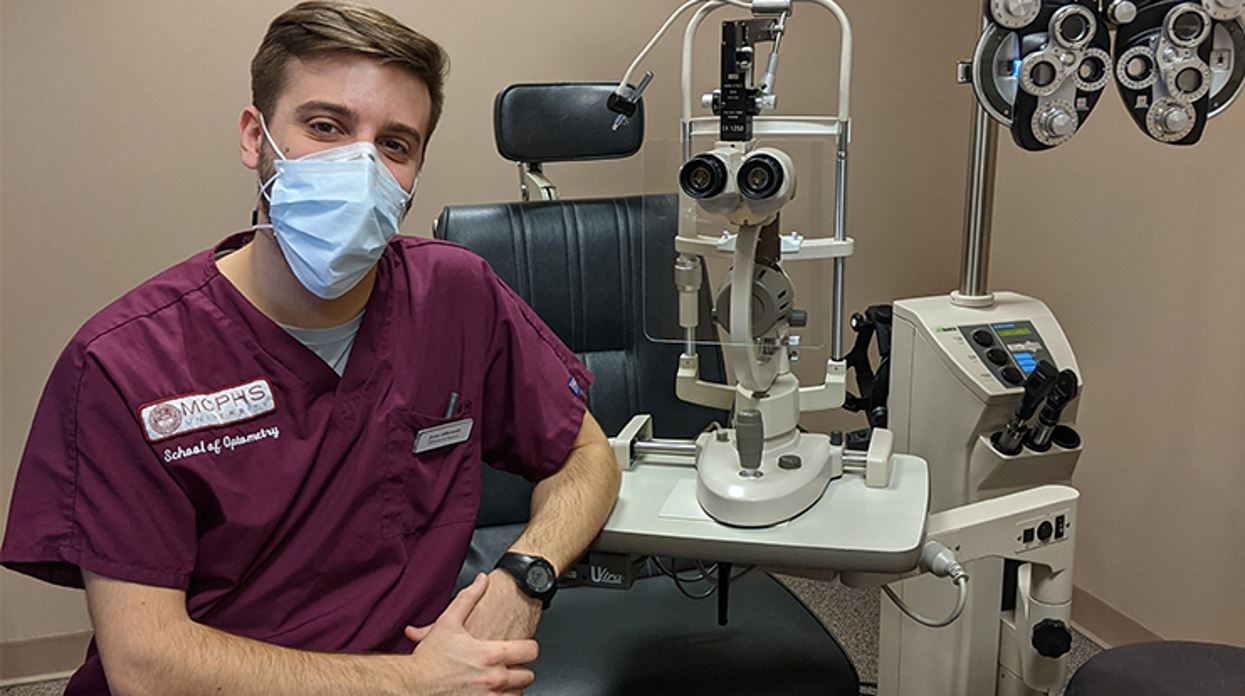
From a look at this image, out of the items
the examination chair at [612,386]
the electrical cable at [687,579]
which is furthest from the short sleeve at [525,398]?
the electrical cable at [687,579]

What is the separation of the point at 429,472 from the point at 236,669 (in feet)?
1.18

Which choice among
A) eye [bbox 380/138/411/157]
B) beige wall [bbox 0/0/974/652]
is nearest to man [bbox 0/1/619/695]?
eye [bbox 380/138/411/157]

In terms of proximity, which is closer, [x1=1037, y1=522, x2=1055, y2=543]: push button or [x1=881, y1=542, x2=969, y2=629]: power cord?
[x1=881, y1=542, x2=969, y2=629]: power cord

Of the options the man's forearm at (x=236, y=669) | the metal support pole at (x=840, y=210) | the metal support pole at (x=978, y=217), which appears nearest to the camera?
the man's forearm at (x=236, y=669)

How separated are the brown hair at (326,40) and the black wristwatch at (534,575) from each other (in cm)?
63

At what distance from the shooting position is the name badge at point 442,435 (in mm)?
1419

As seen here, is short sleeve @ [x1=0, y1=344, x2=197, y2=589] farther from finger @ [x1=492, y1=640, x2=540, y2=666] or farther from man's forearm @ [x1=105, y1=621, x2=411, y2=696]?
finger @ [x1=492, y1=640, x2=540, y2=666]

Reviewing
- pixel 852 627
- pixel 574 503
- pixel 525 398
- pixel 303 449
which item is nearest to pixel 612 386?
pixel 525 398

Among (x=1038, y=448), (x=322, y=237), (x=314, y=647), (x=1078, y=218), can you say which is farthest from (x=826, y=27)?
(x=314, y=647)

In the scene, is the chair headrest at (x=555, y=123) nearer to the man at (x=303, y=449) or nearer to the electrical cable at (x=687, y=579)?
the man at (x=303, y=449)

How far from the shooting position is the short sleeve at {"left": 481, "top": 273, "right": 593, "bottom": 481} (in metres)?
1.56

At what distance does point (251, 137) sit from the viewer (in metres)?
1.33

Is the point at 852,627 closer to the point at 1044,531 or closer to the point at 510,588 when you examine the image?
the point at 1044,531

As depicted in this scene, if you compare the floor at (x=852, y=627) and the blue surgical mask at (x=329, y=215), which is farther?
the floor at (x=852, y=627)
